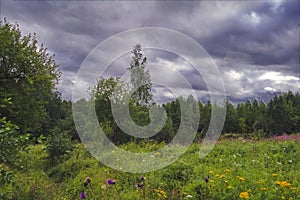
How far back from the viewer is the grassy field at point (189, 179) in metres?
4.68

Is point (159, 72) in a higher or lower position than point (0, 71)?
lower

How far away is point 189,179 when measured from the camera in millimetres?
5809

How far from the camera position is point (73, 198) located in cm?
605

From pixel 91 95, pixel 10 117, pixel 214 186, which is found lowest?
pixel 214 186

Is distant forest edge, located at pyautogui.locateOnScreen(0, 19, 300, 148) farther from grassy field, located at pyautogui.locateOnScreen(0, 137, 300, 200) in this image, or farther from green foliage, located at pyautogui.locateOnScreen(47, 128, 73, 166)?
grassy field, located at pyautogui.locateOnScreen(0, 137, 300, 200)

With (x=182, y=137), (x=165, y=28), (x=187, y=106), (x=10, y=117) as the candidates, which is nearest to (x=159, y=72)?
(x=165, y=28)

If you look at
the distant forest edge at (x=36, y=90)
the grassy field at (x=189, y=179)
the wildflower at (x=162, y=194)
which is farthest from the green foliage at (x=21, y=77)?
the wildflower at (x=162, y=194)

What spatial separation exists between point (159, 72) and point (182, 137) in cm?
762

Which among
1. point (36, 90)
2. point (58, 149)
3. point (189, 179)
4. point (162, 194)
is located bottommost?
point (162, 194)

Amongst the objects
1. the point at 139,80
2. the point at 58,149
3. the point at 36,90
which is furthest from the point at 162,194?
the point at 36,90

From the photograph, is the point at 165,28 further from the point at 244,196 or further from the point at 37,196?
the point at 37,196

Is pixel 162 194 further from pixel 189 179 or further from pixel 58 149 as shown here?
pixel 58 149

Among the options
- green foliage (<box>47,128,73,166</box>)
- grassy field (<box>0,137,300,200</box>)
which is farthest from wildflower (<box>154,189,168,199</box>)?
green foliage (<box>47,128,73,166</box>)

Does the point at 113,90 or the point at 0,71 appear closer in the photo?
the point at 0,71
